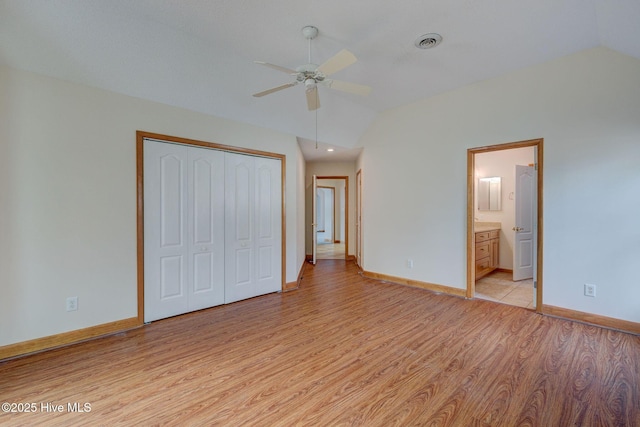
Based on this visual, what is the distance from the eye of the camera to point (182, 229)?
3125 millimetres

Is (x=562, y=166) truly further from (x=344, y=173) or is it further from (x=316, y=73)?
(x=344, y=173)

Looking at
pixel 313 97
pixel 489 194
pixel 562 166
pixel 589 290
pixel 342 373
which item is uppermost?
pixel 313 97

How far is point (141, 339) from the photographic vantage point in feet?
8.43

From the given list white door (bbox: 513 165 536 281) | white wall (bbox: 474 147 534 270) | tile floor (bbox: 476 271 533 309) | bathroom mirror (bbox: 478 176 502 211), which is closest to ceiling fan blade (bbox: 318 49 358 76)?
tile floor (bbox: 476 271 533 309)

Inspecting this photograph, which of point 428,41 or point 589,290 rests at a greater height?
point 428,41

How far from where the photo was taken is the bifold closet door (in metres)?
2.92

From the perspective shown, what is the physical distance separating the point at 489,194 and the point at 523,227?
1027mm

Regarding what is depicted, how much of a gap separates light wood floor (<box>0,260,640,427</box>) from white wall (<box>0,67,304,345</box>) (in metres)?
0.41

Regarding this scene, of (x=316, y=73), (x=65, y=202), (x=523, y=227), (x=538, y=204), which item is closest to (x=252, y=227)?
(x=65, y=202)

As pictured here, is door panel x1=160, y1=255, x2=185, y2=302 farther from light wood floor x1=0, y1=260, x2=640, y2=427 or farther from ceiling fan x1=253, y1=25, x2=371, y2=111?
ceiling fan x1=253, y1=25, x2=371, y2=111

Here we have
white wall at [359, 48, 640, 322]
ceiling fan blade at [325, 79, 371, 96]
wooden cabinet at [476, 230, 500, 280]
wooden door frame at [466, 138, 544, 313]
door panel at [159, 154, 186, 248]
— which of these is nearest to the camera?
ceiling fan blade at [325, 79, 371, 96]

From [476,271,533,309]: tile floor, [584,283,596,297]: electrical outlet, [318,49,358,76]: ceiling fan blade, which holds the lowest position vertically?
[476,271,533,309]: tile floor

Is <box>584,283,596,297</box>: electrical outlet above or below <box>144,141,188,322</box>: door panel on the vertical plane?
below

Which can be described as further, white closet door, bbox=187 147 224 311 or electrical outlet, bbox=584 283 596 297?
white closet door, bbox=187 147 224 311
